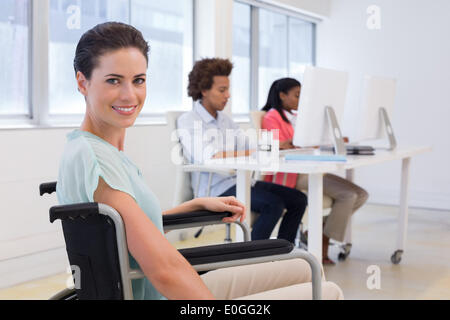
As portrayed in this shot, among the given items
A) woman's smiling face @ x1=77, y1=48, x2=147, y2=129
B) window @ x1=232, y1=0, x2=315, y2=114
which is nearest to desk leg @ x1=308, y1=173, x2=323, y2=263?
woman's smiling face @ x1=77, y1=48, x2=147, y2=129

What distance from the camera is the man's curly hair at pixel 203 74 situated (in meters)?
3.37

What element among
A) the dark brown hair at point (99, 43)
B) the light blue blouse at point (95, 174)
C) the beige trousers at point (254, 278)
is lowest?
the beige trousers at point (254, 278)

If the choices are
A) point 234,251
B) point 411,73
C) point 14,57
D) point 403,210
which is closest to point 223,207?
point 234,251

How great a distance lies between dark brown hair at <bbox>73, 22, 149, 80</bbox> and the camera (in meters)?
1.24

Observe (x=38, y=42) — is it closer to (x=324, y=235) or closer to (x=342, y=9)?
(x=324, y=235)

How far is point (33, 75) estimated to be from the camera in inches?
131

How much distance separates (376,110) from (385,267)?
3.23ft

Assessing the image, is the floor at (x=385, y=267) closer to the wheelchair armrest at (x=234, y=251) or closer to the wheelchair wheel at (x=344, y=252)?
the wheelchair wheel at (x=344, y=252)

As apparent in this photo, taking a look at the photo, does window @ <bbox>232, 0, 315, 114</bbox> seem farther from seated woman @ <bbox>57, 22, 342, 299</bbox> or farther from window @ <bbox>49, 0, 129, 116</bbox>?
seated woman @ <bbox>57, 22, 342, 299</bbox>

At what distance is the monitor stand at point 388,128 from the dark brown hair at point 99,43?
106 inches

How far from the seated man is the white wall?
2897mm

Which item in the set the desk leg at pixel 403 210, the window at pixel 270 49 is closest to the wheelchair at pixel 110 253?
the desk leg at pixel 403 210

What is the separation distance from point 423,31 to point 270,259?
5093 millimetres

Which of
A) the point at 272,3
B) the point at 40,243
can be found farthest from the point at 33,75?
the point at 272,3
